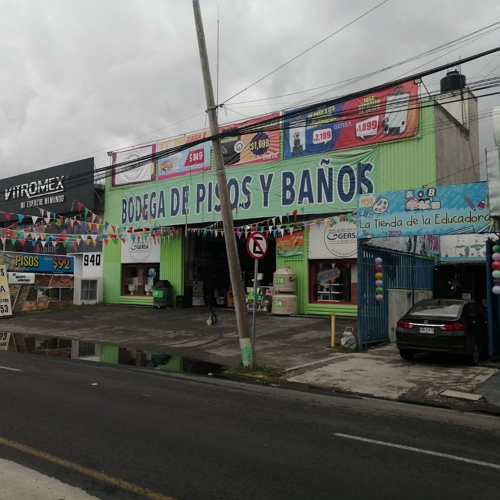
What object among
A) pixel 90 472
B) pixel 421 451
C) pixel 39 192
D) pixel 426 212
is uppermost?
pixel 39 192

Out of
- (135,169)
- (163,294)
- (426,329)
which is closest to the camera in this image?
(426,329)

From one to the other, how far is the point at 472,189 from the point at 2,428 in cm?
1098

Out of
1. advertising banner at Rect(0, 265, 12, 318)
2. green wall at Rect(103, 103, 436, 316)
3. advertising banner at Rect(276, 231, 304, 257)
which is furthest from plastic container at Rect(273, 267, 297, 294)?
advertising banner at Rect(0, 265, 12, 318)

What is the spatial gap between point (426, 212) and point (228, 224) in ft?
16.7

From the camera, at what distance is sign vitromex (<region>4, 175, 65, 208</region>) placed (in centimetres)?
3041

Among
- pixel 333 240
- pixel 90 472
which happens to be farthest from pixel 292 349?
pixel 90 472

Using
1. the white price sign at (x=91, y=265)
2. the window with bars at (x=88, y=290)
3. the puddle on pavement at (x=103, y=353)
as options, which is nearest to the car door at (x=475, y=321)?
the puddle on pavement at (x=103, y=353)

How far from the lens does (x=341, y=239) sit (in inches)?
833

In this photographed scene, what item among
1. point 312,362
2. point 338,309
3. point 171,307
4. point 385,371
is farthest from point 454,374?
point 171,307

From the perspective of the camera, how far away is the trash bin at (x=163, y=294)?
2650cm

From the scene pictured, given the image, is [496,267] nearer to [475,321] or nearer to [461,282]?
[475,321]

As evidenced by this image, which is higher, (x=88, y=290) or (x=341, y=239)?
(x=341, y=239)

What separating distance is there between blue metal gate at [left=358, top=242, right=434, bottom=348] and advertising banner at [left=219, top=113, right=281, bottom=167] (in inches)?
341

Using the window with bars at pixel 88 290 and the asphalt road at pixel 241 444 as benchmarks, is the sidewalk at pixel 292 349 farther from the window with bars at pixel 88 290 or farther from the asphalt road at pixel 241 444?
the window with bars at pixel 88 290
